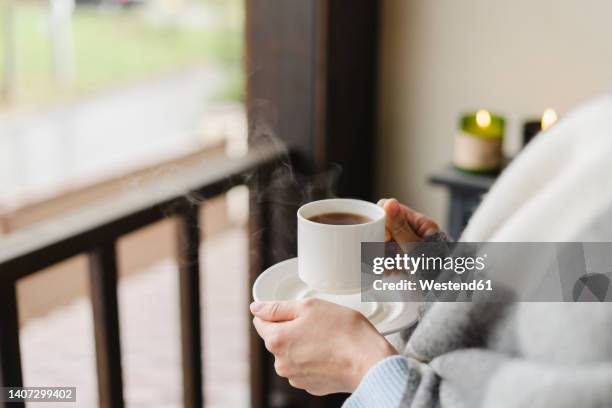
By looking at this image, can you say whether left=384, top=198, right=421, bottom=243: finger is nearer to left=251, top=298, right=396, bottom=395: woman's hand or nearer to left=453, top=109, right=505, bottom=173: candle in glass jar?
left=251, top=298, right=396, bottom=395: woman's hand

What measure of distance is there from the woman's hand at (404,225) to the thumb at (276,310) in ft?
0.70

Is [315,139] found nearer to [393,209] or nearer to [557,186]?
[393,209]

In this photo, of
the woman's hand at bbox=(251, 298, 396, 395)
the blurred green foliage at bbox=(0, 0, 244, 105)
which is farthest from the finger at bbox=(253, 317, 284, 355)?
the blurred green foliage at bbox=(0, 0, 244, 105)

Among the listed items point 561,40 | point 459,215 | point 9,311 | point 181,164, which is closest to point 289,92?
point 459,215

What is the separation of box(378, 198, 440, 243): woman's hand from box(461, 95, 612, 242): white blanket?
244mm

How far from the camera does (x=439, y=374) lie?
2.18 ft

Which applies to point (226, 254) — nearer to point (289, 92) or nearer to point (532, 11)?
point (289, 92)

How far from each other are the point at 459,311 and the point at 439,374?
64mm

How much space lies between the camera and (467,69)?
70.5 inches

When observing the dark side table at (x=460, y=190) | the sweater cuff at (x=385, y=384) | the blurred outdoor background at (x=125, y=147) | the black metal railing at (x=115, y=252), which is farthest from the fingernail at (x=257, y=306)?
the blurred outdoor background at (x=125, y=147)

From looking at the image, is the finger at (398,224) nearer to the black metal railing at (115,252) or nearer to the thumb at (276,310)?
the thumb at (276,310)

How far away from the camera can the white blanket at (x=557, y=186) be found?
22.9 inches

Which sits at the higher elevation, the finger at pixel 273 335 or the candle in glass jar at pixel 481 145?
the candle in glass jar at pixel 481 145

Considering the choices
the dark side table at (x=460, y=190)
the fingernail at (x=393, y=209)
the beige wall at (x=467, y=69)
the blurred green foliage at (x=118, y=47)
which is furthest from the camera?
the blurred green foliage at (x=118, y=47)
